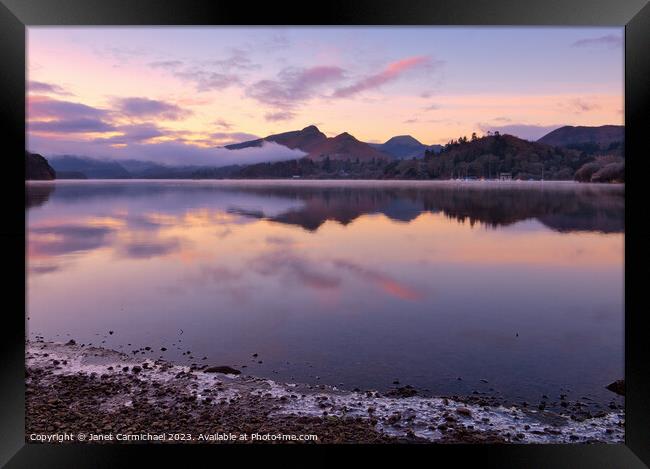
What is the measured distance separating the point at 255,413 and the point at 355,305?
362 inches

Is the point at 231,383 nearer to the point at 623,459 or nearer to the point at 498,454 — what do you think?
the point at 498,454

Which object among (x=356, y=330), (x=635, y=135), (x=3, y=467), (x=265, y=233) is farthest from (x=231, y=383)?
(x=265, y=233)

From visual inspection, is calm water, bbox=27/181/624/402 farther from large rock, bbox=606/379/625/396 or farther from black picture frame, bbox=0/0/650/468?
black picture frame, bbox=0/0/650/468

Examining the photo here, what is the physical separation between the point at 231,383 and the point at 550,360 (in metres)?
6.69

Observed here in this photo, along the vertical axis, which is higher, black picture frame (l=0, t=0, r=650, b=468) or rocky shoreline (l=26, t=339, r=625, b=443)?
black picture frame (l=0, t=0, r=650, b=468)

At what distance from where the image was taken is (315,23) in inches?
219

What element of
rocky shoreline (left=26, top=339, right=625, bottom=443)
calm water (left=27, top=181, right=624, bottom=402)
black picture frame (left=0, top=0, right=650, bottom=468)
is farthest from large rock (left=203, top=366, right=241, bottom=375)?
black picture frame (left=0, top=0, right=650, bottom=468)

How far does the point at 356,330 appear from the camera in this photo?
42.1ft

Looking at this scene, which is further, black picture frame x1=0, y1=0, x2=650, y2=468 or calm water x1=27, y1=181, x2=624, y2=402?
calm water x1=27, y1=181, x2=624, y2=402

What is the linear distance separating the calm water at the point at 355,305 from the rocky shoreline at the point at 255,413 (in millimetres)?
966

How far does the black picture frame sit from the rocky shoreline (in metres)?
0.89

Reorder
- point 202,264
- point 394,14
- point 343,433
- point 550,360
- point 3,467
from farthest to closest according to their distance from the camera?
1. point 202,264
2. point 550,360
3. point 343,433
4. point 394,14
5. point 3,467

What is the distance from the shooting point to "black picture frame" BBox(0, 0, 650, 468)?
5.16 metres

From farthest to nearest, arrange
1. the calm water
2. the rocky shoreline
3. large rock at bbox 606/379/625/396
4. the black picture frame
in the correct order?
the calm water → large rock at bbox 606/379/625/396 → the rocky shoreline → the black picture frame
